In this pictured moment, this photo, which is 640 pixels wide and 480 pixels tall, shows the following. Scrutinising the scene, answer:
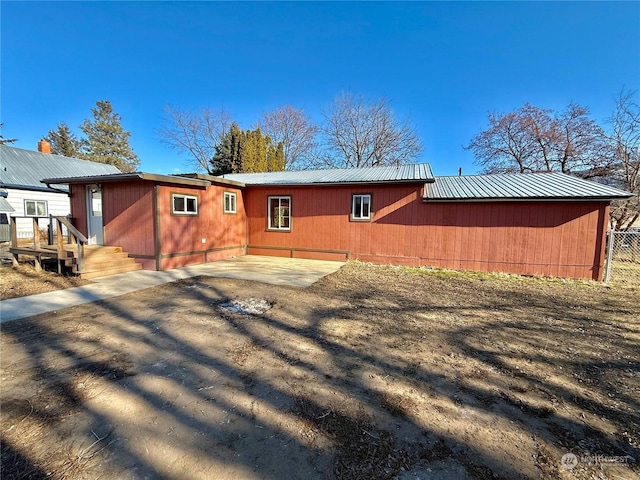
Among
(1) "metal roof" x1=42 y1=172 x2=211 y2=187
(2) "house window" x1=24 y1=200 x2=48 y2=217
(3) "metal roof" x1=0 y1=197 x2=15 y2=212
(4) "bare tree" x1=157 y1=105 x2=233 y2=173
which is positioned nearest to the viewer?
(1) "metal roof" x1=42 y1=172 x2=211 y2=187

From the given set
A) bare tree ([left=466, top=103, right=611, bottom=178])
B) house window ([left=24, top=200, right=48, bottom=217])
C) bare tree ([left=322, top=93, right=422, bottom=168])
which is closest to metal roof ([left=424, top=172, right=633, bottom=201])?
bare tree ([left=466, top=103, right=611, bottom=178])

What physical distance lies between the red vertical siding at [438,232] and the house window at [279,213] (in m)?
0.23

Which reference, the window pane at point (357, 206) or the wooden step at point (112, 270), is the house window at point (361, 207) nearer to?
the window pane at point (357, 206)

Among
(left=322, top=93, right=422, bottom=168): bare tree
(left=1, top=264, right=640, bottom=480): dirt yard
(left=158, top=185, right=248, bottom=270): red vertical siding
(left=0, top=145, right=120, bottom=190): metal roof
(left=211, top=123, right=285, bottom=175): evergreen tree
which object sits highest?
(left=322, top=93, right=422, bottom=168): bare tree

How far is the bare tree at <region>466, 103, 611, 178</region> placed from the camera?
14742 millimetres

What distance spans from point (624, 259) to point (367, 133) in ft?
55.0

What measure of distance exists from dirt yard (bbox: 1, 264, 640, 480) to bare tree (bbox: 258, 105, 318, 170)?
21.3 meters

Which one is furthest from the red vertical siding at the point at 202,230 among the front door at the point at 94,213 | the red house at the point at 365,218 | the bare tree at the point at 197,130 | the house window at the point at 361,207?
the bare tree at the point at 197,130

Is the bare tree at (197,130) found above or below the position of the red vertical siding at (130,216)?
above

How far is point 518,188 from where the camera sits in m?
8.68

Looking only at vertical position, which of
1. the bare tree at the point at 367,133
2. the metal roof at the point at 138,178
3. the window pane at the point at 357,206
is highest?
the bare tree at the point at 367,133

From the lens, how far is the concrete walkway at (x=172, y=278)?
4.70m

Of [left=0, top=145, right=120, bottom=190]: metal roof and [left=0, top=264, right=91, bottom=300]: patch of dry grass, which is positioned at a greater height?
[left=0, top=145, right=120, bottom=190]: metal roof

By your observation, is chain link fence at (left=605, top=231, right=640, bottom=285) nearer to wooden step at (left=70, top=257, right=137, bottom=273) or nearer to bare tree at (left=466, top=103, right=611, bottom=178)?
bare tree at (left=466, top=103, right=611, bottom=178)
